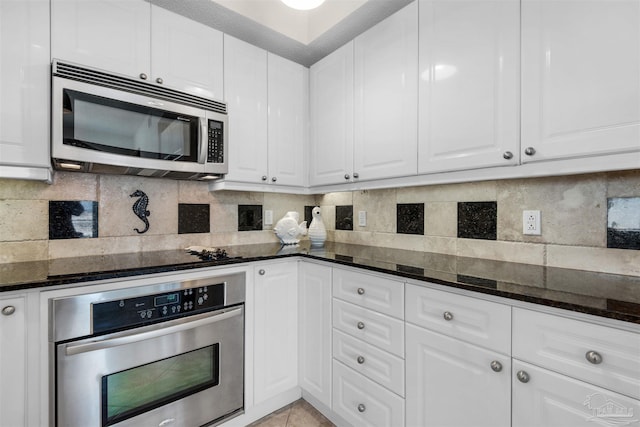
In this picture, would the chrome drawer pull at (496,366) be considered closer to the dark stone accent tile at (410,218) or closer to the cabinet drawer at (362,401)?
the cabinet drawer at (362,401)

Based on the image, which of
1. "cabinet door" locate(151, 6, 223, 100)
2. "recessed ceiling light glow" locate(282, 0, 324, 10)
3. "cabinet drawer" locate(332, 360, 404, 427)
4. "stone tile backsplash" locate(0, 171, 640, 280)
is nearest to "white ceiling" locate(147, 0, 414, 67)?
"cabinet door" locate(151, 6, 223, 100)

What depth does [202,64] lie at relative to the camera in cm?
178

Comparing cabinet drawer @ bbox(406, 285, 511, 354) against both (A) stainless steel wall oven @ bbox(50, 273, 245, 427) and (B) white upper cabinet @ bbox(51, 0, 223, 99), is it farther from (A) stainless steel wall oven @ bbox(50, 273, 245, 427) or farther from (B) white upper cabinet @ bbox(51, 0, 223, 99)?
(B) white upper cabinet @ bbox(51, 0, 223, 99)

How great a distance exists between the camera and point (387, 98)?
1712 mm

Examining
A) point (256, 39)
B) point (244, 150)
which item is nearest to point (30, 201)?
point (244, 150)

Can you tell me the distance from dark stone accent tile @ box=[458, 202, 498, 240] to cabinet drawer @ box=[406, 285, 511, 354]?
2.06 ft

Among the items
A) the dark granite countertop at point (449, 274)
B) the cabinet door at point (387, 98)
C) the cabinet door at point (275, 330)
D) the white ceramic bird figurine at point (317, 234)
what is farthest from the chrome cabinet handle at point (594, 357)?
the white ceramic bird figurine at point (317, 234)

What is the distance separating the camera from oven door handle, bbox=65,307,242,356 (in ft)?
3.82

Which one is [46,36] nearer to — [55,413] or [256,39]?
[256,39]

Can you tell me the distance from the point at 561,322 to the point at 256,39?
2.20m

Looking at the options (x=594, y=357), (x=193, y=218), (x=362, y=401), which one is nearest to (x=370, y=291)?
(x=362, y=401)

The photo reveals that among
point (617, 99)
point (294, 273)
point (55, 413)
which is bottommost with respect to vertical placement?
point (55, 413)

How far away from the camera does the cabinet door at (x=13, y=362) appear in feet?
3.45

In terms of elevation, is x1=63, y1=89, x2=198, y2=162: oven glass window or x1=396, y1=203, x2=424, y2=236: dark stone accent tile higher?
x1=63, y1=89, x2=198, y2=162: oven glass window
